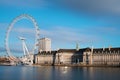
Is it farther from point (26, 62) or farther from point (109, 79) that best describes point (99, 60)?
point (109, 79)

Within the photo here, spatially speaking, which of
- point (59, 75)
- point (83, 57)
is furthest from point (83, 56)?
point (59, 75)

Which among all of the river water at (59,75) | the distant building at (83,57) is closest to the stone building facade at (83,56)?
the distant building at (83,57)

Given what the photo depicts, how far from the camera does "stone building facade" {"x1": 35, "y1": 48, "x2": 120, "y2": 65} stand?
151750mm

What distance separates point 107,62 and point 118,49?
967 centimetres

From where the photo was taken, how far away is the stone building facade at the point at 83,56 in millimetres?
151750

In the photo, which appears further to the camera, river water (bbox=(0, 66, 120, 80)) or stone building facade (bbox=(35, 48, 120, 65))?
stone building facade (bbox=(35, 48, 120, 65))

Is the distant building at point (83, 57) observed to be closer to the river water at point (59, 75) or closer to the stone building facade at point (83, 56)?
the stone building facade at point (83, 56)

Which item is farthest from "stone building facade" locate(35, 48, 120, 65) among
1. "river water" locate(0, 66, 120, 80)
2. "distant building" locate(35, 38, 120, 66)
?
"river water" locate(0, 66, 120, 80)

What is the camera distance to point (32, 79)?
53.7 metres

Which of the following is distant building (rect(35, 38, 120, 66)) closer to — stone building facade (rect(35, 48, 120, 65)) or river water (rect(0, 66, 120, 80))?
stone building facade (rect(35, 48, 120, 65))

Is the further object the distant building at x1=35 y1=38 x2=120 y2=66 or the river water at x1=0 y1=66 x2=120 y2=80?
the distant building at x1=35 y1=38 x2=120 y2=66

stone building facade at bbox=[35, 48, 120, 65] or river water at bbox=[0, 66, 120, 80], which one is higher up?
stone building facade at bbox=[35, 48, 120, 65]

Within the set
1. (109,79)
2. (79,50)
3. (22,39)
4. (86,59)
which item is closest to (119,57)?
(86,59)

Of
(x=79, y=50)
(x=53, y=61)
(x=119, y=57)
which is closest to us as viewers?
(x=119, y=57)
